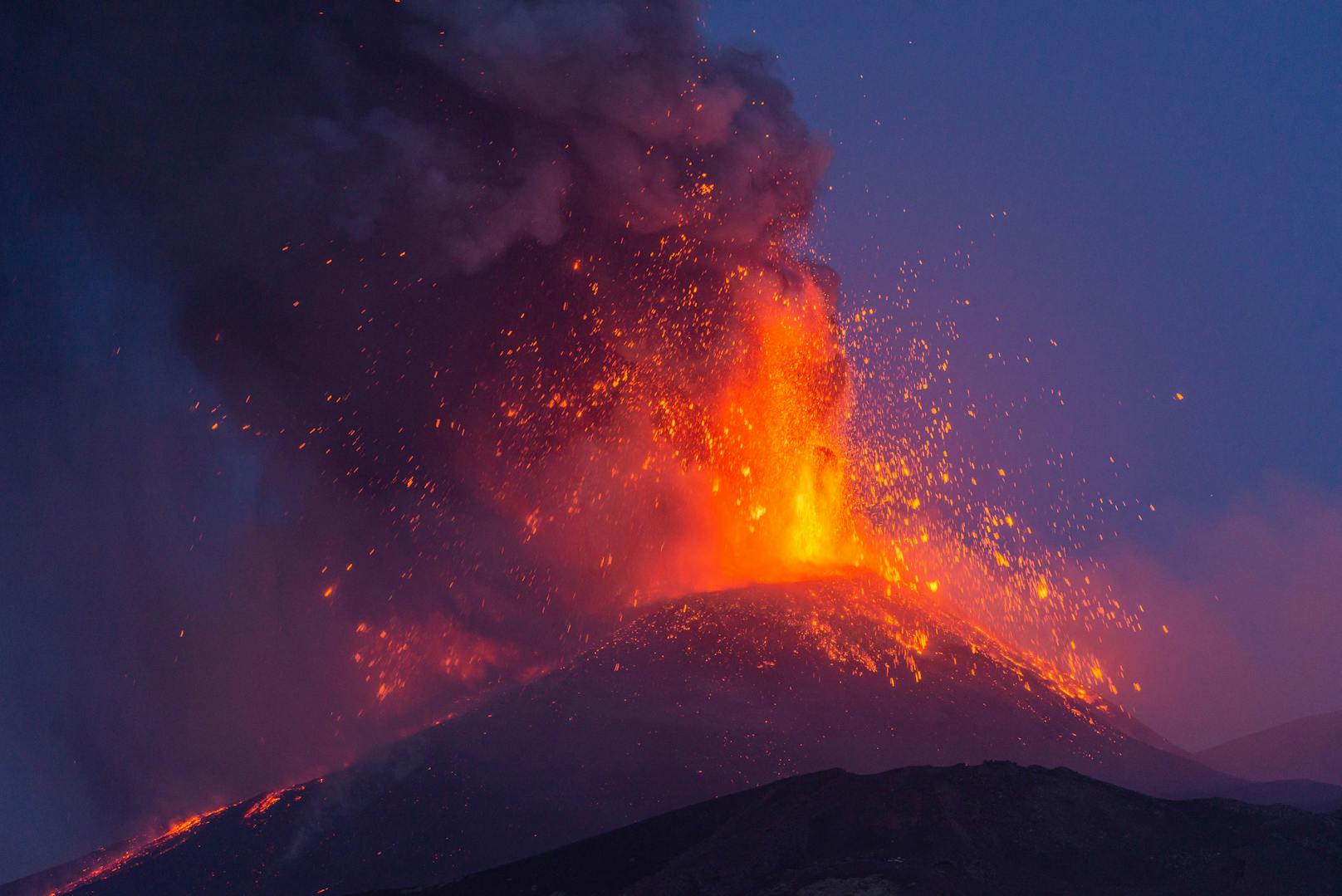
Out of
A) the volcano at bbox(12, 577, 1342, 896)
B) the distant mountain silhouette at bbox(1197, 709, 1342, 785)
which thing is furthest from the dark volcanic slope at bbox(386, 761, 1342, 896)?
the distant mountain silhouette at bbox(1197, 709, 1342, 785)

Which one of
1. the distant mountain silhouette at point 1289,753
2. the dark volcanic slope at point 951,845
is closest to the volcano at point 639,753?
the dark volcanic slope at point 951,845

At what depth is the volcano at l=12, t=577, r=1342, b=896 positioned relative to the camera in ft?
70.0

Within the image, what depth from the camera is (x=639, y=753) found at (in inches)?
921

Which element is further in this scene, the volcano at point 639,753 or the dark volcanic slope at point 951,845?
the volcano at point 639,753

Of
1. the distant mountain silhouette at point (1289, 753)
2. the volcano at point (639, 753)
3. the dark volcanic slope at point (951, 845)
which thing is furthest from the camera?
the distant mountain silhouette at point (1289, 753)

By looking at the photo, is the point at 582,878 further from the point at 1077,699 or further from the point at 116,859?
the point at 1077,699

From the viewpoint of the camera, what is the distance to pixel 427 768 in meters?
24.4

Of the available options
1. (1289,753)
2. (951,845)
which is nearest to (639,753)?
(951,845)

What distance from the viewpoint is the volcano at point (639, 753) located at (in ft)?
70.0

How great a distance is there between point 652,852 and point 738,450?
24205mm

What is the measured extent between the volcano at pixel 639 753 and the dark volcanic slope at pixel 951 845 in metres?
4.73

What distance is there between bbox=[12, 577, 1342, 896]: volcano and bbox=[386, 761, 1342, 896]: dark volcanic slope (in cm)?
473

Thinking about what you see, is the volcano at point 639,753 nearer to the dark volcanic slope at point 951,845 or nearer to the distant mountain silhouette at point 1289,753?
the dark volcanic slope at point 951,845

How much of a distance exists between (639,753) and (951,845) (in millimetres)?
10799
